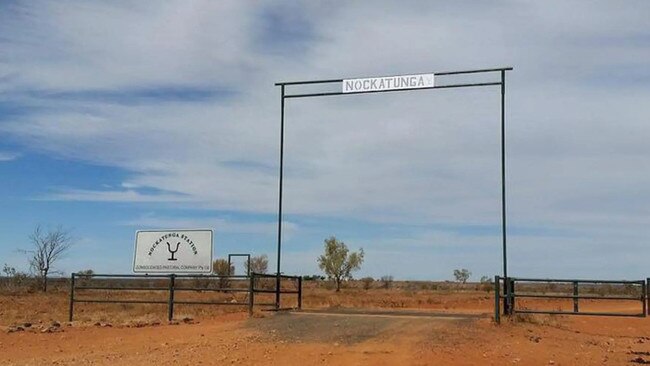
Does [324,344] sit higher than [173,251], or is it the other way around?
[173,251]

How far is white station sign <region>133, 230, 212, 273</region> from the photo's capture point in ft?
71.9

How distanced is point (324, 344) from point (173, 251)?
30.2 ft

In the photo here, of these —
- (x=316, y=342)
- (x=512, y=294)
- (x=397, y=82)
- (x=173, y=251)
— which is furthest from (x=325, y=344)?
(x=173, y=251)

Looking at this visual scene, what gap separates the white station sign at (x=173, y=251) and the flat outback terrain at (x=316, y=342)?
203 cm

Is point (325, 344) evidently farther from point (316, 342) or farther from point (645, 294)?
point (645, 294)

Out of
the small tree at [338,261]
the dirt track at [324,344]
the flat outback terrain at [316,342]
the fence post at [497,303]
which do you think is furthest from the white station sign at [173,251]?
the small tree at [338,261]

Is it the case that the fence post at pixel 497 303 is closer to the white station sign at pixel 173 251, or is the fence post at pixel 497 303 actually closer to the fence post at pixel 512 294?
the fence post at pixel 512 294

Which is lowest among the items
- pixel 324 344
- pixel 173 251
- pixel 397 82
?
pixel 324 344

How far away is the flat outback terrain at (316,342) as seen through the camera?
13.4 meters

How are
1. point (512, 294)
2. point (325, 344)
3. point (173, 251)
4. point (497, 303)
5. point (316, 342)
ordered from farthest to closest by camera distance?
point (173, 251) → point (512, 294) → point (497, 303) → point (316, 342) → point (325, 344)

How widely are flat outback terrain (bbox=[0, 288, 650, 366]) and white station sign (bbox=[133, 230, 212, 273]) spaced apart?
2.03 m

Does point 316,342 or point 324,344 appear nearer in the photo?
point 324,344

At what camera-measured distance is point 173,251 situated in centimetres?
2233

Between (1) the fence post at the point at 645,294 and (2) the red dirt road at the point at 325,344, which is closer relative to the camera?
(2) the red dirt road at the point at 325,344
